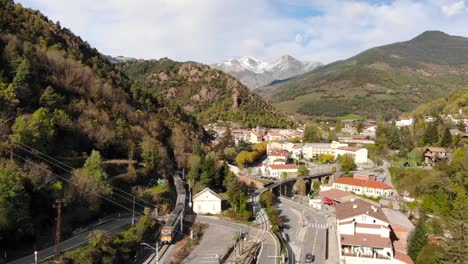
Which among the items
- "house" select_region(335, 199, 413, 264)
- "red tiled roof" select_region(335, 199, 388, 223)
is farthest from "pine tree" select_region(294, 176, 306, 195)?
"house" select_region(335, 199, 413, 264)

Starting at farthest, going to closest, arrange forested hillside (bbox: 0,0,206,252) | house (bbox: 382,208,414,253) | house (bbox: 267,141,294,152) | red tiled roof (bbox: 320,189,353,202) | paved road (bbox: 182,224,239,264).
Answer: house (bbox: 267,141,294,152)
red tiled roof (bbox: 320,189,353,202)
house (bbox: 382,208,414,253)
paved road (bbox: 182,224,239,264)
forested hillside (bbox: 0,0,206,252)

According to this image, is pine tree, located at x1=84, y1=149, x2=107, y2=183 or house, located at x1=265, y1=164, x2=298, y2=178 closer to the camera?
pine tree, located at x1=84, y1=149, x2=107, y2=183

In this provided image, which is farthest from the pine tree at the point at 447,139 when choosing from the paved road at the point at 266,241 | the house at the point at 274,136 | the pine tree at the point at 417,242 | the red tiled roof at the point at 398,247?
the paved road at the point at 266,241

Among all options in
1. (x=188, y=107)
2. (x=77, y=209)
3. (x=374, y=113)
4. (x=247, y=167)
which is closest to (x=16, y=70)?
(x=77, y=209)

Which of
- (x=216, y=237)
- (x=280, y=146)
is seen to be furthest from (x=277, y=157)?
(x=216, y=237)

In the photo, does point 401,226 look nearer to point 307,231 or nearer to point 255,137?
point 307,231

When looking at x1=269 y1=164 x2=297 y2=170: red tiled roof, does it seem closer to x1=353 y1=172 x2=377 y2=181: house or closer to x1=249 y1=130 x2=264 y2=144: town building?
x1=353 y1=172 x2=377 y2=181: house

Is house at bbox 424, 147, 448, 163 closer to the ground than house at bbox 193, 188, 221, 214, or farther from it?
farther from it

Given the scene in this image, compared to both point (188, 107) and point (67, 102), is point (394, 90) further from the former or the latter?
point (67, 102)

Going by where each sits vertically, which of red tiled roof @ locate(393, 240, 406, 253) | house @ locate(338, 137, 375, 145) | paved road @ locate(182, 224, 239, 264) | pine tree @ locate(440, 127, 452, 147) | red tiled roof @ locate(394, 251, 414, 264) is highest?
pine tree @ locate(440, 127, 452, 147)

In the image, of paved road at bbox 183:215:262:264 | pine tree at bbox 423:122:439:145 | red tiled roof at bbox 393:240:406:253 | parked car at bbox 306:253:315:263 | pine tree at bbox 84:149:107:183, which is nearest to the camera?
paved road at bbox 183:215:262:264
